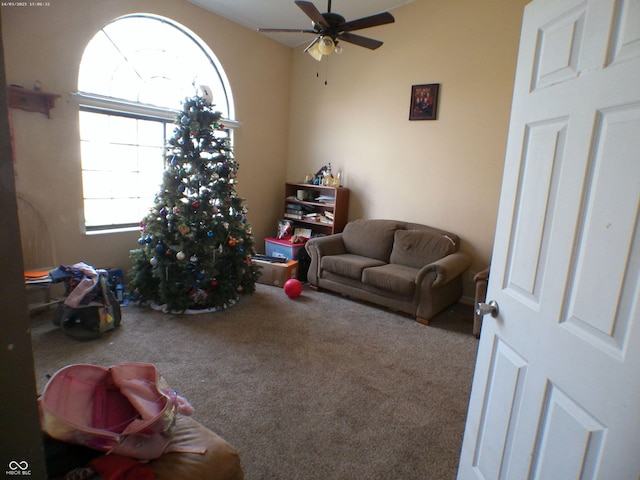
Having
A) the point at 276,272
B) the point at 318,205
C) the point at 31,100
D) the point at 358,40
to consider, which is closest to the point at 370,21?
the point at 358,40

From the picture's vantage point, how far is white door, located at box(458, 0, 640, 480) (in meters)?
0.81

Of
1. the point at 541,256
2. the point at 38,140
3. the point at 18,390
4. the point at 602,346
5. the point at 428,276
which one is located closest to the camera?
the point at 18,390

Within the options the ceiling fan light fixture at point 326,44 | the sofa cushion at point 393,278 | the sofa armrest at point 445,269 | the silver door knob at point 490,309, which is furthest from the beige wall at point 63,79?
the silver door knob at point 490,309

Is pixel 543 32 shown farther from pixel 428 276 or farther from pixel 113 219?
pixel 113 219

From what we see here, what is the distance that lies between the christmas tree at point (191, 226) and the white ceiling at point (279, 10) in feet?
5.20

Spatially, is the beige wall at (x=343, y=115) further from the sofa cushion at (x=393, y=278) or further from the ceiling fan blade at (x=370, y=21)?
the ceiling fan blade at (x=370, y=21)

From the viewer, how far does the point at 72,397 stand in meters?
1.12

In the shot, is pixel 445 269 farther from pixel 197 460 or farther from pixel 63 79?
pixel 63 79

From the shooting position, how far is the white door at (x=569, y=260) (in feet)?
2.67

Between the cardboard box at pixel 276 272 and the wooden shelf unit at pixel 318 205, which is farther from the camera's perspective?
the wooden shelf unit at pixel 318 205

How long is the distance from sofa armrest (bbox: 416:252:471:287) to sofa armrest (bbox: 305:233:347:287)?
1238 millimetres

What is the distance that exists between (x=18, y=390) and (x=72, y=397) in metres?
0.64

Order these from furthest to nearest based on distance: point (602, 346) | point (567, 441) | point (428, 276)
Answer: point (428, 276), point (567, 441), point (602, 346)

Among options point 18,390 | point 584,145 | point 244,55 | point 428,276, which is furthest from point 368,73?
point 18,390
